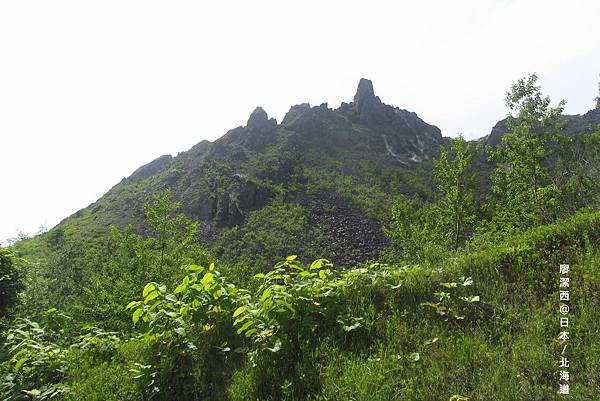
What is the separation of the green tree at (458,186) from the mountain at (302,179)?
20892mm

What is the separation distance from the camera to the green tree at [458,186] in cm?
2073

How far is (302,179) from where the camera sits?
227 ft

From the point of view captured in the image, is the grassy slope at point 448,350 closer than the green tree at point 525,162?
Yes

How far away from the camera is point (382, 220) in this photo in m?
51.4

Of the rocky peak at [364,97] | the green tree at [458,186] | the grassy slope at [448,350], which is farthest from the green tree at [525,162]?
the rocky peak at [364,97]

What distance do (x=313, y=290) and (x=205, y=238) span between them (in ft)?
160

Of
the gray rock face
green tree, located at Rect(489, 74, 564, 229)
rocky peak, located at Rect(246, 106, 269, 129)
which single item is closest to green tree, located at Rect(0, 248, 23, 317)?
green tree, located at Rect(489, 74, 564, 229)

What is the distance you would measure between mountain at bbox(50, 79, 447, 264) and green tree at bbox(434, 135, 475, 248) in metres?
20.9

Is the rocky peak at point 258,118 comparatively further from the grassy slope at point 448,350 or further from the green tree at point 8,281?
the grassy slope at point 448,350

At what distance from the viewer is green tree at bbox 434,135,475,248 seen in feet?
68.0

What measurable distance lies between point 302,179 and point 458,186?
161 ft

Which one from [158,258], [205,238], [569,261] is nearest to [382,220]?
[205,238]

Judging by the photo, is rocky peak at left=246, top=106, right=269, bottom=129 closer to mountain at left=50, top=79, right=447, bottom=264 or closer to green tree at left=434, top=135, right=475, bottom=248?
mountain at left=50, top=79, right=447, bottom=264

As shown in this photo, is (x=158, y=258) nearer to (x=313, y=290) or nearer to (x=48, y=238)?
(x=313, y=290)
